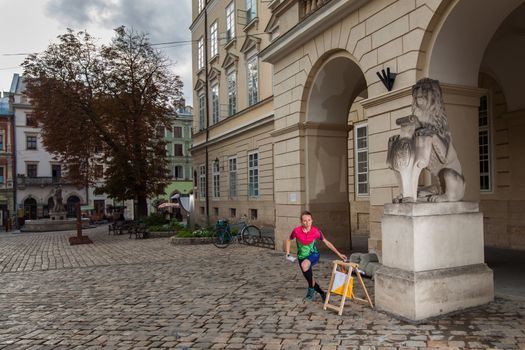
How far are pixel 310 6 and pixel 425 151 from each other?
23.3ft

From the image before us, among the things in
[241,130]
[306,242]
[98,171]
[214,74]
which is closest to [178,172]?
[214,74]

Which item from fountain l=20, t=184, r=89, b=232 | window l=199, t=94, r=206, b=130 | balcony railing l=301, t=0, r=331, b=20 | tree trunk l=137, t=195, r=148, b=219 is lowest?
fountain l=20, t=184, r=89, b=232

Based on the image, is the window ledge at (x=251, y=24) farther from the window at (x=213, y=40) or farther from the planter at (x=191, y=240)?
the planter at (x=191, y=240)

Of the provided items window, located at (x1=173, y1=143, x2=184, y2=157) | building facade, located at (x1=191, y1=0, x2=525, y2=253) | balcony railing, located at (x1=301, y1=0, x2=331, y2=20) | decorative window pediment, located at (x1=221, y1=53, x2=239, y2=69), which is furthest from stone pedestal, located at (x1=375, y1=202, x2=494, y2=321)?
window, located at (x1=173, y1=143, x2=184, y2=157)

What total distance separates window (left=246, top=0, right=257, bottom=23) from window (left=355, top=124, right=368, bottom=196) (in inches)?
408

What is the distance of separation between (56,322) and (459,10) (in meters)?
8.07

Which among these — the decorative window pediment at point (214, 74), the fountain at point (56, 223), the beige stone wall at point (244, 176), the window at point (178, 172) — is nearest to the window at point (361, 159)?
the beige stone wall at point (244, 176)

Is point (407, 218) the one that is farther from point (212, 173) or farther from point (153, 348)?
point (212, 173)

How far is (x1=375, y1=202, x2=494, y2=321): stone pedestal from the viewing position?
580 centimetres

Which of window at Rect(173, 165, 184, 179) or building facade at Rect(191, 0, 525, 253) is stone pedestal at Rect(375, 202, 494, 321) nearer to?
building facade at Rect(191, 0, 525, 253)

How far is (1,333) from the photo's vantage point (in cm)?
596

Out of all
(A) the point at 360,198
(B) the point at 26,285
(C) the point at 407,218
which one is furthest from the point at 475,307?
(A) the point at 360,198

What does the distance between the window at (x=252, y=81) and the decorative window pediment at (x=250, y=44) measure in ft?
1.91

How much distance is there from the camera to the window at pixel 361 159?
56.3ft
